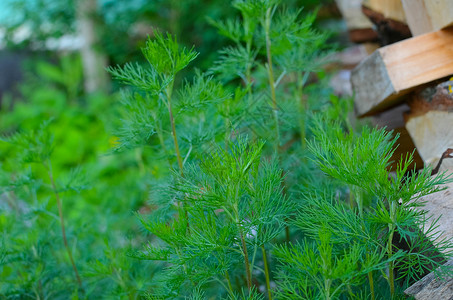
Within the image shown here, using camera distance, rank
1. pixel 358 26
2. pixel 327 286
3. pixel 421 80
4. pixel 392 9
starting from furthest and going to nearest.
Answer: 1. pixel 358 26
2. pixel 392 9
3. pixel 421 80
4. pixel 327 286

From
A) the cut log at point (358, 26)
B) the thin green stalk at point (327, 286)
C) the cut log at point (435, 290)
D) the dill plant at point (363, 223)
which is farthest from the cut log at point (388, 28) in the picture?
the thin green stalk at point (327, 286)

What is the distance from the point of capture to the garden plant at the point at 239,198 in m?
0.89

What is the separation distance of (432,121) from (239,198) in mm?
720

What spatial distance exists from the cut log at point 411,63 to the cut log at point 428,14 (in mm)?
43

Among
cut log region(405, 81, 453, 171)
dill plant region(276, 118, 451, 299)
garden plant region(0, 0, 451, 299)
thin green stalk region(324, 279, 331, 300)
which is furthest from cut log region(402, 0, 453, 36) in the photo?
thin green stalk region(324, 279, 331, 300)

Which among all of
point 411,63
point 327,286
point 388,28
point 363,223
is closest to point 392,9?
point 388,28

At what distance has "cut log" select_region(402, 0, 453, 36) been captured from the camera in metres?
1.29

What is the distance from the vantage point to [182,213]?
1.02m

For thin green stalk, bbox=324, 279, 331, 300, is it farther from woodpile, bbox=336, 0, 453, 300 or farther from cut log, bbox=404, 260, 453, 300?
woodpile, bbox=336, 0, 453, 300

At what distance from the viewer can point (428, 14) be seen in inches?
55.0

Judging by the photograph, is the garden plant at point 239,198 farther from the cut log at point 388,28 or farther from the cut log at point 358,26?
the cut log at point 358,26

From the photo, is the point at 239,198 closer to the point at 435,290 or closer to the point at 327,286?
the point at 327,286

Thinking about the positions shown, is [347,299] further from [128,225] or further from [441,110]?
[128,225]

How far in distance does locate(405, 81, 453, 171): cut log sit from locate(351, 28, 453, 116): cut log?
2.2 inches
